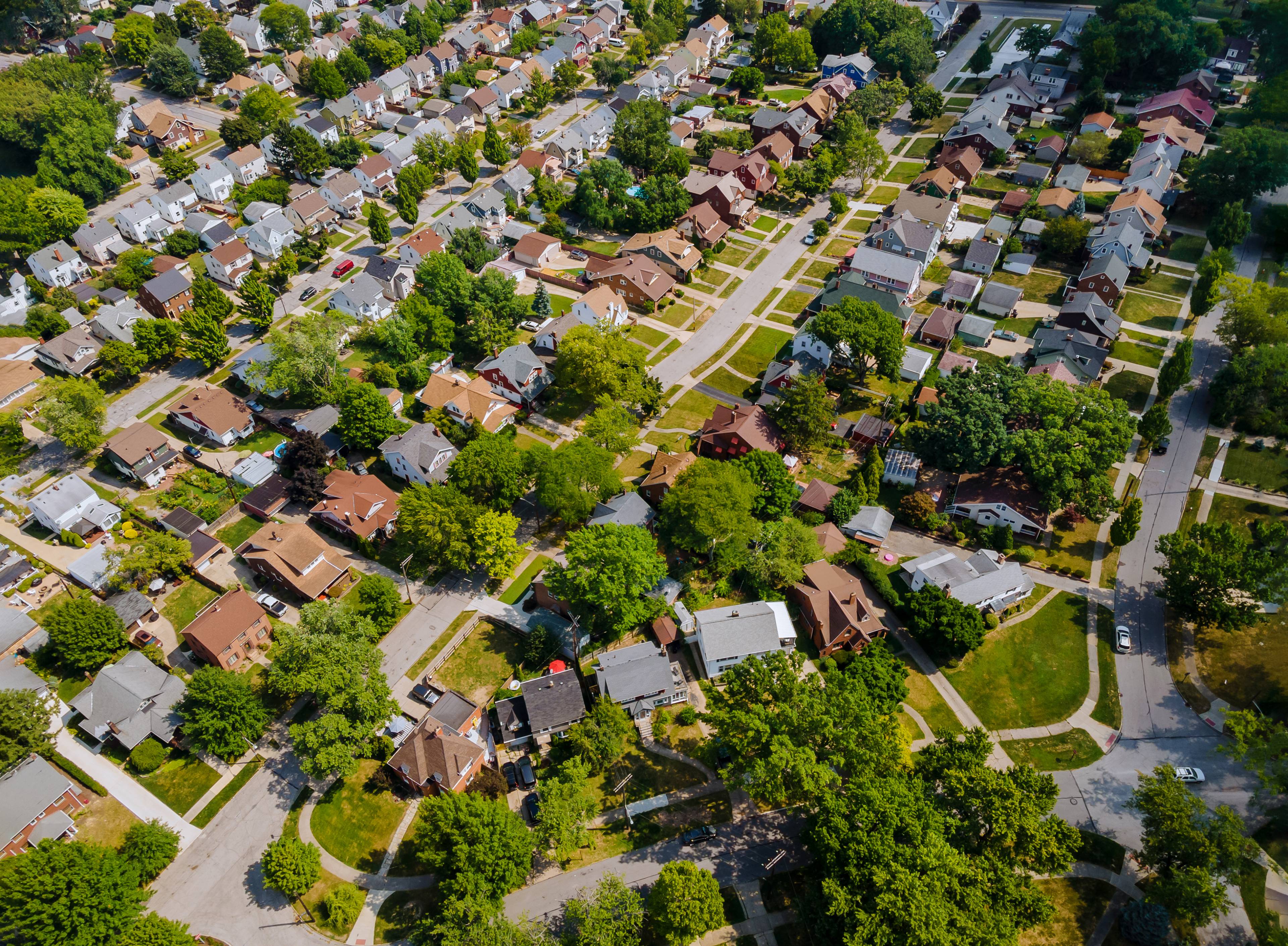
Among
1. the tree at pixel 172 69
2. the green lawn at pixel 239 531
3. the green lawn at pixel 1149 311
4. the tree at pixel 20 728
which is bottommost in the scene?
the green lawn at pixel 239 531

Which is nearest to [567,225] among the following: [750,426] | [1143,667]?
[750,426]

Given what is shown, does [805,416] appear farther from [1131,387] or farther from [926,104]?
[926,104]

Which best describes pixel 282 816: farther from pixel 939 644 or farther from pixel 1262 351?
pixel 1262 351

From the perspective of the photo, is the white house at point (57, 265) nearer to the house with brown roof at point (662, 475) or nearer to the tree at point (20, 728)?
the tree at point (20, 728)

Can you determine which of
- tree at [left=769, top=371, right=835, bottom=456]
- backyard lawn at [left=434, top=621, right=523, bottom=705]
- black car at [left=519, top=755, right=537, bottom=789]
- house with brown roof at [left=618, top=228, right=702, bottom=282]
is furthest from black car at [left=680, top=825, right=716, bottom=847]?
house with brown roof at [left=618, top=228, right=702, bottom=282]

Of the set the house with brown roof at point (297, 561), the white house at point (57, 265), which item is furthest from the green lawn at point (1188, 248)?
the white house at point (57, 265)

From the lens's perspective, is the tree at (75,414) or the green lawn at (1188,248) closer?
the tree at (75,414)

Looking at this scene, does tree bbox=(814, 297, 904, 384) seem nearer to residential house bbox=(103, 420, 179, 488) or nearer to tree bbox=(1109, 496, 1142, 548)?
tree bbox=(1109, 496, 1142, 548)
